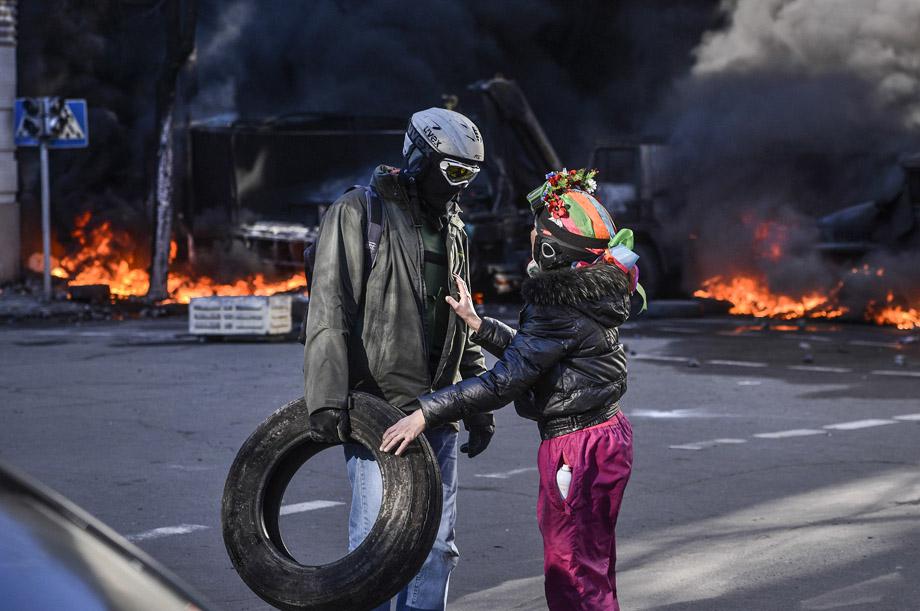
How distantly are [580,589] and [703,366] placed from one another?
11.2 meters

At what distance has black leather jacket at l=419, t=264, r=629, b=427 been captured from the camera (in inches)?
176

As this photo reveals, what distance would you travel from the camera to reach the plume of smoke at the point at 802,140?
2395cm

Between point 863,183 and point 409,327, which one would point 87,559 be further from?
point 863,183

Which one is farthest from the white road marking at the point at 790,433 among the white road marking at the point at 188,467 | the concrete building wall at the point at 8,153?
the concrete building wall at the point at 8,153

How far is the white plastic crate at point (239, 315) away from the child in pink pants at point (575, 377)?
14.0 m

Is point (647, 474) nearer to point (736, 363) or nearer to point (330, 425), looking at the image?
point (330, 425)

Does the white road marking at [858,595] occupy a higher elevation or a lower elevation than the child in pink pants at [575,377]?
lower

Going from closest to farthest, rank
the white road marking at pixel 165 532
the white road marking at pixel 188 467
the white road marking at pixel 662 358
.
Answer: the white road marking at pixel 165 532 < the white road marking at pixel 188 467 < the white road marking at pixel 662 358

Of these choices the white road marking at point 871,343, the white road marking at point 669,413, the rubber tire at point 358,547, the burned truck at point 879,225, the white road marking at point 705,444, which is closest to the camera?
the rubber tire at point 358,547

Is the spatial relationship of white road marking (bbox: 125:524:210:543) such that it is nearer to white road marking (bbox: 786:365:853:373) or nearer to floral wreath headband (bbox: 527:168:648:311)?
floral wreath headband (bbox: 527:168:648:311)

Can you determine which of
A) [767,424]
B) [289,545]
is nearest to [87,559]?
[289,545]

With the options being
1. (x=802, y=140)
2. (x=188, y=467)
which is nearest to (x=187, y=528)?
(x=188, y=467)

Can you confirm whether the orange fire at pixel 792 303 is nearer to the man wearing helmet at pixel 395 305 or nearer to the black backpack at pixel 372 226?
the man wearing helmet at pixel 395 305

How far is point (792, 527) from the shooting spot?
7.22m
